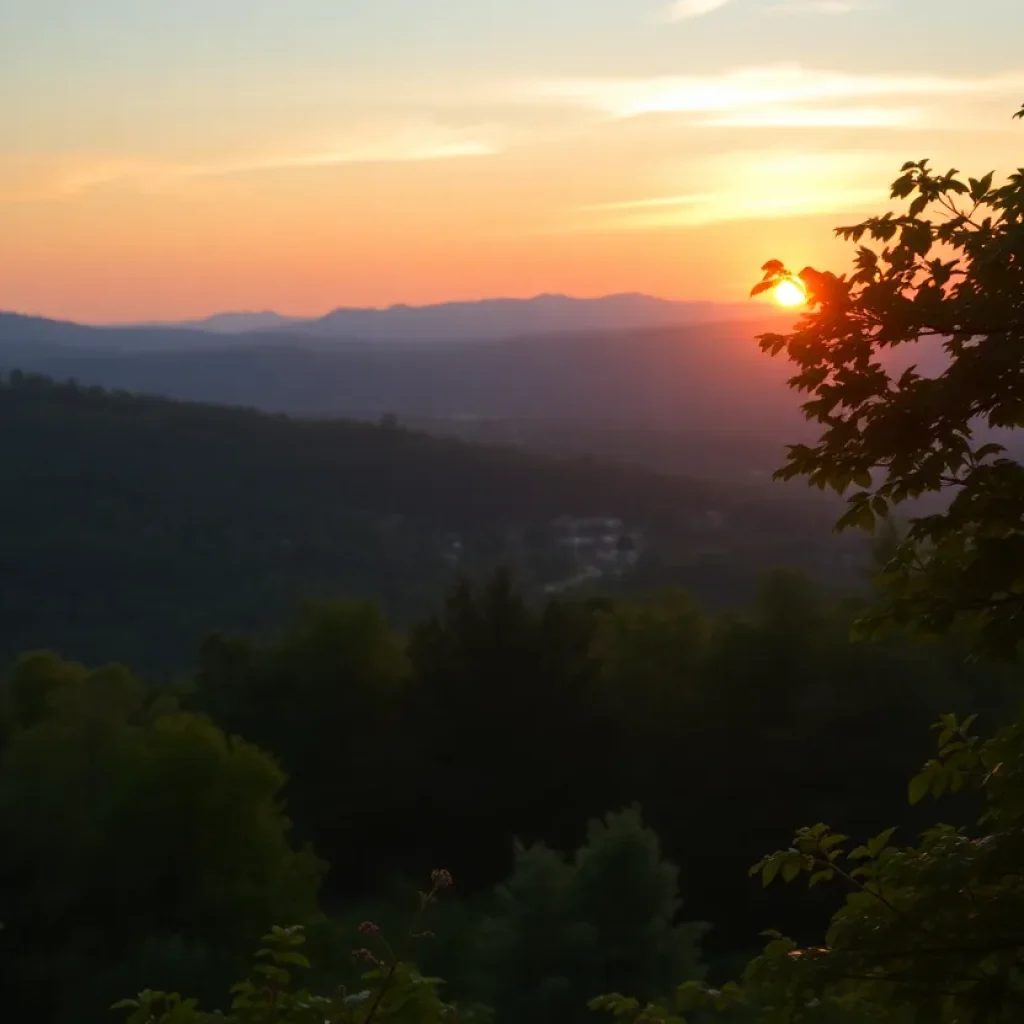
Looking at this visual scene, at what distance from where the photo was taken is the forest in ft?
18.9

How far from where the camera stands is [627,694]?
34406 mm

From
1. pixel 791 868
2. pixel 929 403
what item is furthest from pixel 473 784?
pixel 929 403

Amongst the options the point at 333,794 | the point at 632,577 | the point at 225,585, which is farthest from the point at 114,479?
the point at 333,794

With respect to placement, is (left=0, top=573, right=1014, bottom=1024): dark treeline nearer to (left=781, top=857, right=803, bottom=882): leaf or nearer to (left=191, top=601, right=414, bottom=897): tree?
(left=191, top=601, right=414, bottom=897): tree

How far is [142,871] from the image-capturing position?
23.0m

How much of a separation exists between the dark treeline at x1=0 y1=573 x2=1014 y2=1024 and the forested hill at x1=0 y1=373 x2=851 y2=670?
129 ft

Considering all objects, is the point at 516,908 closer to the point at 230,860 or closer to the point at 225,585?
the point at 230,860

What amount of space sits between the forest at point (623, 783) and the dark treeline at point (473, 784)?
3.1 inches

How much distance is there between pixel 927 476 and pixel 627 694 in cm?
2914

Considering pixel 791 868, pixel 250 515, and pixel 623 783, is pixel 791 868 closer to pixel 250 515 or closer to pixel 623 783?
pixel 623 783

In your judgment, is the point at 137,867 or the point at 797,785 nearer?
the point at 137,867

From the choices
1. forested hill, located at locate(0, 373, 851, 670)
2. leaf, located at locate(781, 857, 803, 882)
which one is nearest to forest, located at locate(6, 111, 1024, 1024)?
leaf, located at locate(781, 857, 803, 882)

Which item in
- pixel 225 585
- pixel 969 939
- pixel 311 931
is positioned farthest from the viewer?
pixel 225 585

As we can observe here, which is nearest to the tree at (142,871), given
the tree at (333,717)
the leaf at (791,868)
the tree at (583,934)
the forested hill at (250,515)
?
the tree at (583,934)
